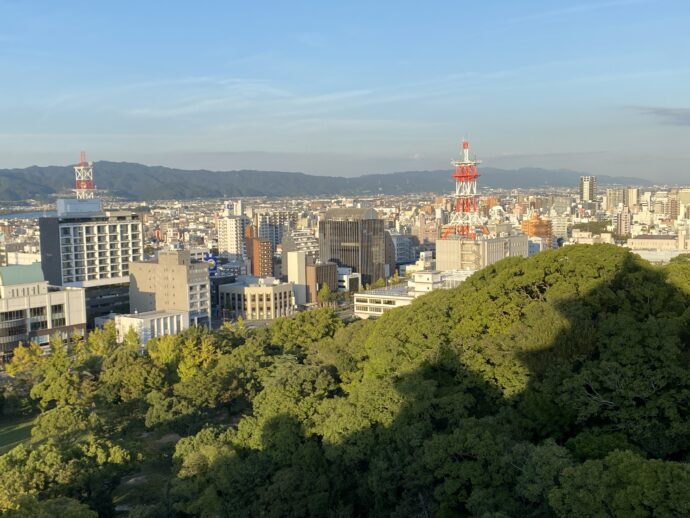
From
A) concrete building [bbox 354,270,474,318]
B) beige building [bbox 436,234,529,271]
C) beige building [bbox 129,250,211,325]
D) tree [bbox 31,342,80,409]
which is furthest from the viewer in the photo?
beige building [bbox 436,234,529,271]

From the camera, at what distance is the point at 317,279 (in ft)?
122

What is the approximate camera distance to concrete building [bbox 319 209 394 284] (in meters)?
40.7

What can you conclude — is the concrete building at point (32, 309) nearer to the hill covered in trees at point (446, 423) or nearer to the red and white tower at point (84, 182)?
the hill covered in trees at point (446, 423)

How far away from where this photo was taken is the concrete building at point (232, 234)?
5772cm

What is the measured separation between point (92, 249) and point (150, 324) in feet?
34.2

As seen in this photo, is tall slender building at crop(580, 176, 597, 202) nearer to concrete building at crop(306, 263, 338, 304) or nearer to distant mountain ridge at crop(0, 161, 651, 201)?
concrete building at crop(306, 263, 338, 304)

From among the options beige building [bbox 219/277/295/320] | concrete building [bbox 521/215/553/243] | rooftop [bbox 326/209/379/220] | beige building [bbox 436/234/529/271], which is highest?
rooftop [bbox 326/209/379/220]

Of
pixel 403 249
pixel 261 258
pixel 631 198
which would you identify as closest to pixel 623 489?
pixel 261 258

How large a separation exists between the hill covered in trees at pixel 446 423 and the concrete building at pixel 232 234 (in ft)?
140

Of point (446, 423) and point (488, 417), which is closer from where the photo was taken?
point (488, 417)

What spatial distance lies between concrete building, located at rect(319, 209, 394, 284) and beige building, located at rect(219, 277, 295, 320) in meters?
6.89

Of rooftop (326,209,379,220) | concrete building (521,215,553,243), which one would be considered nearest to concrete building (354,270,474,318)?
rooftop (326,209,379,220)

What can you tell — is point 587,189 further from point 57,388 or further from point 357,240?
point 57,388

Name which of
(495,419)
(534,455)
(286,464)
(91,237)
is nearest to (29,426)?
(286,464)
